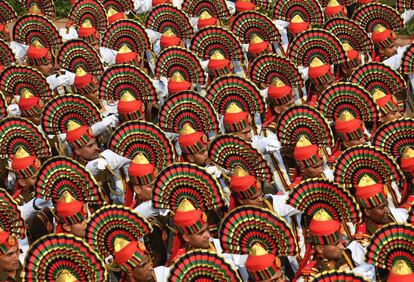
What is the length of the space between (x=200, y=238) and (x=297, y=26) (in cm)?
678

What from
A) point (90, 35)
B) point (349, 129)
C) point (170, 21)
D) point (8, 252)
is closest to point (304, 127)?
point (349, 129)

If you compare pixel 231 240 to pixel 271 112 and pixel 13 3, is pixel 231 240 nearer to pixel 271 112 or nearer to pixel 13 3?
pixel 271 112

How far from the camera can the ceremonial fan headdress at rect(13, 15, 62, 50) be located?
1562cm

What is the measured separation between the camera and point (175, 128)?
39.6 feet

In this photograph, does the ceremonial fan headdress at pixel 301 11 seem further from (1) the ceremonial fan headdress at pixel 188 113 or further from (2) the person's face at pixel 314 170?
(2) the person's face at pixel 314 170

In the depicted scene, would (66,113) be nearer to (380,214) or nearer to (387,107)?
(387,107)

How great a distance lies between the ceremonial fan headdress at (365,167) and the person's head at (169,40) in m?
5.49

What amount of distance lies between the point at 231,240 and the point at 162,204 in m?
1.33

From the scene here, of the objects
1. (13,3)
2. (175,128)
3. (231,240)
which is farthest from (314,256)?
(13,3)

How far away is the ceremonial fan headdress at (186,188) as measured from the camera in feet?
32.1

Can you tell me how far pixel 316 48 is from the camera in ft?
45.0

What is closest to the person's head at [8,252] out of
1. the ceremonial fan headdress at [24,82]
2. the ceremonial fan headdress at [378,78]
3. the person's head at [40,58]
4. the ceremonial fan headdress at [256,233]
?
the ceremonial fan headdress at [256,233]

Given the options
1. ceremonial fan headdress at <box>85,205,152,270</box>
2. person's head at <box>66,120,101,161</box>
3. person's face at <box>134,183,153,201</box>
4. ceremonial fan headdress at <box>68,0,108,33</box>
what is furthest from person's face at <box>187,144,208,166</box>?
ceremonial fan headdress at <box>68,0,108,33</box>

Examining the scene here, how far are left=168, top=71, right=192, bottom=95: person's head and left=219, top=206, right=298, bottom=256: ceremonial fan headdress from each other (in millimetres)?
4388
